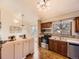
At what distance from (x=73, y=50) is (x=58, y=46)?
136 centimetres

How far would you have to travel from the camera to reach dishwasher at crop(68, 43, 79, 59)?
16.1 ft

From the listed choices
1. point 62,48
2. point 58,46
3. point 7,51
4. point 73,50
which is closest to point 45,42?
point 58,46

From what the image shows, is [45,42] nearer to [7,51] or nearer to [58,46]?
[58,46]

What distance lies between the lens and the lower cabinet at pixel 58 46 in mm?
5770

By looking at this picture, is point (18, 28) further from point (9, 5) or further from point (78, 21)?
point (78, 21)

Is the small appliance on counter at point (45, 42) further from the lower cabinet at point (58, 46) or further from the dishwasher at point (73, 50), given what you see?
the dishwasher at point (73, 50)

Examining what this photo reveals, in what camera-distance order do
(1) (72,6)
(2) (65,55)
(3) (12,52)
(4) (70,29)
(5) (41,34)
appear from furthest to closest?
(5) (41,34) → (4) (70,29) → (2) (65,55) → (1) (72,6) → (3) (12,52)

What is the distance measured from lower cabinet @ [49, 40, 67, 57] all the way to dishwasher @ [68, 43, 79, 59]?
1.31ft

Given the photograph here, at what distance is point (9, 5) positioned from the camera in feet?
19.2

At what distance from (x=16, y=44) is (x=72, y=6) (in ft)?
10.6

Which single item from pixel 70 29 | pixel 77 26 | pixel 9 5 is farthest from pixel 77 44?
pixel 9 5

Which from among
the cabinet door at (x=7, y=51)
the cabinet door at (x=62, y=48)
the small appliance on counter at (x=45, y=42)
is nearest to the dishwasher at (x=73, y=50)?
the cabinet door at (x=62, y=48)

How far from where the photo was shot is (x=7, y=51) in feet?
11.2

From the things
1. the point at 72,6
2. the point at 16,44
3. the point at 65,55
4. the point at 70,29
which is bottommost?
the point at 65,55
